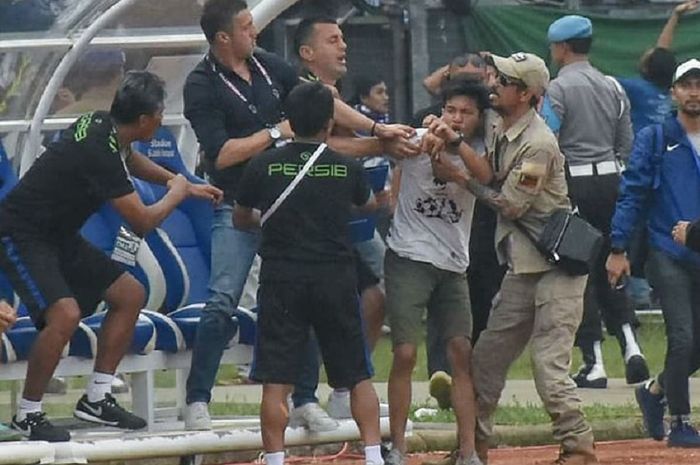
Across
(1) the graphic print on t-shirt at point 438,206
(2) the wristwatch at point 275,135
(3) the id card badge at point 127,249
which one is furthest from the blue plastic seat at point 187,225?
(1) the graphic print on t-shirt at point 438,206

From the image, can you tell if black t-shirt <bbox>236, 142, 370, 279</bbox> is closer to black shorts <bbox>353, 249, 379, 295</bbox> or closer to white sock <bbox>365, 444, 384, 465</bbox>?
white sock <bbox>365, 444, 384, 465</bbox>

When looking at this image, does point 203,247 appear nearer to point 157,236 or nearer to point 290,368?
point 157,236

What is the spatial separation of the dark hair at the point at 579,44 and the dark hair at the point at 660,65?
1.16 m

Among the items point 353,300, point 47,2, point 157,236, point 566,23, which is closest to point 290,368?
point 353,300

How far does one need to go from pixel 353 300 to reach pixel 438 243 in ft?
2.45

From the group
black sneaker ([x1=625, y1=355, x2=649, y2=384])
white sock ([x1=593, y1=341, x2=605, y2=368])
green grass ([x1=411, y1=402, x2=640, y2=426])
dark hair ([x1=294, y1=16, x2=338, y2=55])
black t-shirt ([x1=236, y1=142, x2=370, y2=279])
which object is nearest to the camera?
black t-shirt ([x1=236, y1=142, x2=370, y2=279])

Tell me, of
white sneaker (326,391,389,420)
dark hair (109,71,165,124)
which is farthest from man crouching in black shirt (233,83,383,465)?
white sneaker (326,391,389,420)

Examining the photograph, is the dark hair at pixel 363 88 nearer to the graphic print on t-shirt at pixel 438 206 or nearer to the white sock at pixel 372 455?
the graphic print on t-shirt at pixel 438 206

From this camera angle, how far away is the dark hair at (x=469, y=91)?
10.5 meters

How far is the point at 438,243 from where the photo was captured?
10.6 metres

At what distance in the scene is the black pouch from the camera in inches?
413

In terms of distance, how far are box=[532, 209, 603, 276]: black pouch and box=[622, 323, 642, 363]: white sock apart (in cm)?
383

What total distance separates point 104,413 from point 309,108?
73.6 inches

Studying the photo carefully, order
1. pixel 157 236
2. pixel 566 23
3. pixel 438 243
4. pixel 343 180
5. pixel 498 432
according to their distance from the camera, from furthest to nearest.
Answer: pixel 566 23 → pixel 498 432 → pixel 157 236 → pixel 438 243 → pixel 343 180
